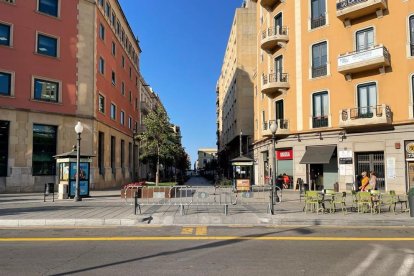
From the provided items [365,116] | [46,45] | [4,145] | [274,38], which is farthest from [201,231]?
[46,45]

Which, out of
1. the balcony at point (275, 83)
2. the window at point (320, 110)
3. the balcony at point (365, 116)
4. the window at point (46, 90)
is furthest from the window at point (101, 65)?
the balcony at point (365, 116)

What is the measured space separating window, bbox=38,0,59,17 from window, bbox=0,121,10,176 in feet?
A: 32.6

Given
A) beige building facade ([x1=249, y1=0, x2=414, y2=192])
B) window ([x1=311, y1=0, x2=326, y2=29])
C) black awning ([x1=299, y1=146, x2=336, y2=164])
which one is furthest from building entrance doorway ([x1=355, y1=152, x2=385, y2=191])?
window ([x1=311, y1=0, x2=326, y2=29])

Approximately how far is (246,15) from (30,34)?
30.8 metres

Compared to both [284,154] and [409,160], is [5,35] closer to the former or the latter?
[284,154]

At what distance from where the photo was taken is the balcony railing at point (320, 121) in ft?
95.0

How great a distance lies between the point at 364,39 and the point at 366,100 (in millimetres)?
4232

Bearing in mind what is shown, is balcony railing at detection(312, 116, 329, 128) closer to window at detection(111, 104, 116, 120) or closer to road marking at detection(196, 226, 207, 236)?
road marking at detection(196, 226, 207, 236)

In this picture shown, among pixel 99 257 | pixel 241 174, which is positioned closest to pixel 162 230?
pixel 99 257

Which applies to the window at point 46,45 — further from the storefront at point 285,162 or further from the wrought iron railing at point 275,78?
the storefront at point 285,162

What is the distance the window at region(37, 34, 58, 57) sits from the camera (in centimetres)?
3216

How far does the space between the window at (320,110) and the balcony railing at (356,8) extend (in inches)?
220

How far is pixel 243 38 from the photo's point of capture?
53.9m

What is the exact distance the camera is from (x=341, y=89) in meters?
27.8
